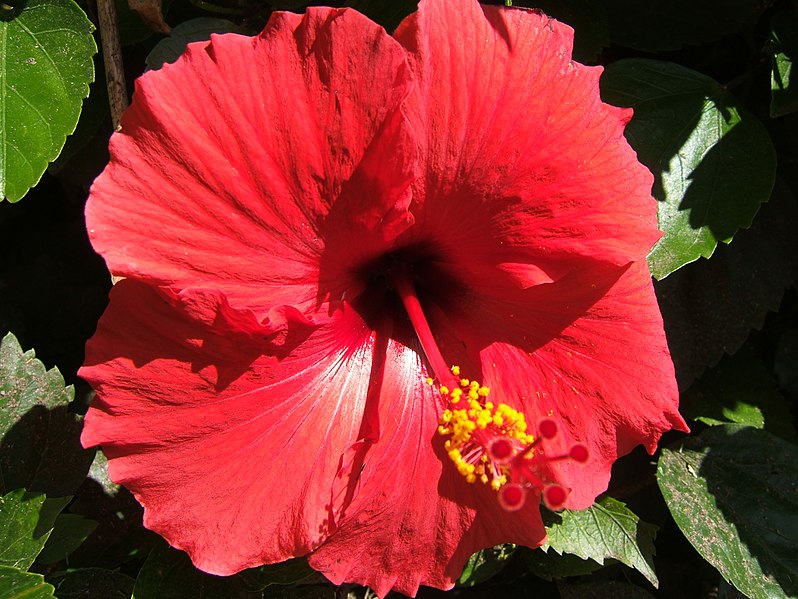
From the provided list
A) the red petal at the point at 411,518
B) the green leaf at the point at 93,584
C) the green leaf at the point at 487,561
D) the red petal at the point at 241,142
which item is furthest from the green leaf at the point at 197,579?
the red petal at the point at 241,142

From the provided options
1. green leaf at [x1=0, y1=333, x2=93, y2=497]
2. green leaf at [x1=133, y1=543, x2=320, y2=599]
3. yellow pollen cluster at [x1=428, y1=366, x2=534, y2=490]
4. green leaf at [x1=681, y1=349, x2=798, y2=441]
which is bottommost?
green leaf at [x1=133, y1=543, x2=320, y2=599]

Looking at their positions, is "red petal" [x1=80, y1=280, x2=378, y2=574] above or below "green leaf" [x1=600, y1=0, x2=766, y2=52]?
below

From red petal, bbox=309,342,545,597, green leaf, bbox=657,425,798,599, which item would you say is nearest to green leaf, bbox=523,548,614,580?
green leaf, bbox=657,425,798,599

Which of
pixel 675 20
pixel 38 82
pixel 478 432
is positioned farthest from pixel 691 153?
pixel 38 82

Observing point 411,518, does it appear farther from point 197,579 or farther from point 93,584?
point 93,584

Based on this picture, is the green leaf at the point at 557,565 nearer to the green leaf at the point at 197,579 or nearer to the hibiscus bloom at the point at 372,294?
the hibiscus bloom at the point at 372,294

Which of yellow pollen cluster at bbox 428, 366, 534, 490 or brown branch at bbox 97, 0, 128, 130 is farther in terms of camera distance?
brown branch at bbox 97, 0, 128, 130

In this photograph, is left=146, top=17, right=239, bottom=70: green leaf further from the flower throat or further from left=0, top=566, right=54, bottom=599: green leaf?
left=0, top=566, right=54, bottom=599: green leaf
